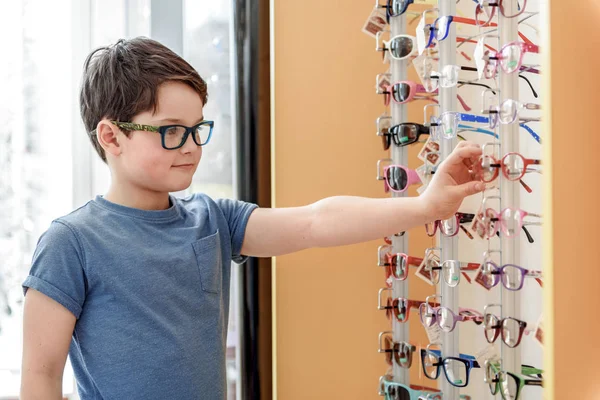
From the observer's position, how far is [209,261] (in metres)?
1.40

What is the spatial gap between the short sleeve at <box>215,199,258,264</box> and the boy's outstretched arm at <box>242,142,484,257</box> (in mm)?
12

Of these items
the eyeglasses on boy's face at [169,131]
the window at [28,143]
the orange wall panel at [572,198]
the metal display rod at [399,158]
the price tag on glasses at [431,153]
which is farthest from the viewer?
the window at [28,143]

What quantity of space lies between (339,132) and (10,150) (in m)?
1.11

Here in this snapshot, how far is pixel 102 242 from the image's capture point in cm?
129

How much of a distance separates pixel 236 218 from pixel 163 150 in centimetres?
27

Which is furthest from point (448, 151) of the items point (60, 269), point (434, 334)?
point (60, 269)

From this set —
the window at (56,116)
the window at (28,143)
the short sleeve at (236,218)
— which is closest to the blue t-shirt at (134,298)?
the short sleeve at (236,218)

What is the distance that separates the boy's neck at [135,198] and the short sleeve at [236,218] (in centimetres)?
17

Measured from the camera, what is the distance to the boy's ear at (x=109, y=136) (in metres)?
1.33

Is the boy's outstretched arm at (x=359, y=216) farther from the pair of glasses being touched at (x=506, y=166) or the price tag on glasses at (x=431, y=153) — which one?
the price tag on glasses at (x=431, y=153)

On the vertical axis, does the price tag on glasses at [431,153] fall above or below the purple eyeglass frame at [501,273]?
above

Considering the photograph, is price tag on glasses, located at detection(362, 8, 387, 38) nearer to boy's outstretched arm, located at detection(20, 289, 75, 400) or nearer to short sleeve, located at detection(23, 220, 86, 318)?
short sleeve, located at detection(23, 220, 86, 318)

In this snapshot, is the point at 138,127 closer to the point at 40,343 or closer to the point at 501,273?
the point at 40,343

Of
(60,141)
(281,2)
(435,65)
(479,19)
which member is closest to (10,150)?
(60,141)
